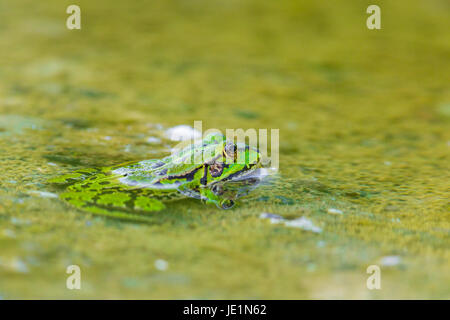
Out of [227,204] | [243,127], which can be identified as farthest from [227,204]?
[243,127]

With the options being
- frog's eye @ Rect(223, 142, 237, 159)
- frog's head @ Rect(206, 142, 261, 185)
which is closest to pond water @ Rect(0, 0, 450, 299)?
frog's head @ Rect(206, 142, 261, 185)

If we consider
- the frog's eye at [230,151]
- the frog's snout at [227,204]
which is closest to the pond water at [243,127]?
the frog's snout at [227,204]

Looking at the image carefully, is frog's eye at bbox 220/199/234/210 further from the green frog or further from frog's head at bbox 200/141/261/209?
frog's head at bbox 200/141/261/209

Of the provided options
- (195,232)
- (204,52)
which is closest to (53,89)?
(204,52)

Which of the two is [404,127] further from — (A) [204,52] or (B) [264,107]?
(A) [204,52]

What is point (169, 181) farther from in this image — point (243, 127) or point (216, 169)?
point (243, 127)
